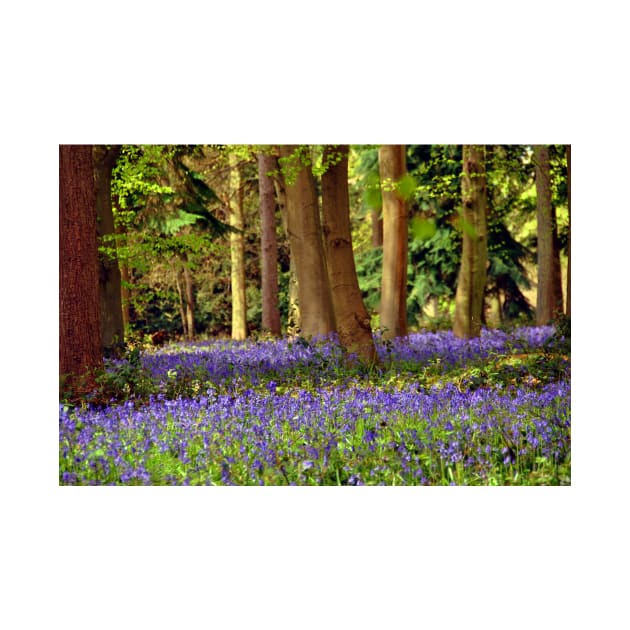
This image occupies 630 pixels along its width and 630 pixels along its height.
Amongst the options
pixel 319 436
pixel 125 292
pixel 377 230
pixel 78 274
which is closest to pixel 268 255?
pixel 377 230

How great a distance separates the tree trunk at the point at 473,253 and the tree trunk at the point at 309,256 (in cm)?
224

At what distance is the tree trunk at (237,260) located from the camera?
11914 millimetres

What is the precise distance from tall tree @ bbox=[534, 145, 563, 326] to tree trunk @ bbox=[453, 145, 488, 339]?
1.00m

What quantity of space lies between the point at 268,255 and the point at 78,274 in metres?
6.60

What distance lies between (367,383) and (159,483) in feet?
8.01

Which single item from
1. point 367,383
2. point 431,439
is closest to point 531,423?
point 431,439

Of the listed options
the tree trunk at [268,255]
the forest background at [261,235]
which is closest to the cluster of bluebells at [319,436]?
the forest background at [261,235]

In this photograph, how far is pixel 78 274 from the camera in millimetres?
6352

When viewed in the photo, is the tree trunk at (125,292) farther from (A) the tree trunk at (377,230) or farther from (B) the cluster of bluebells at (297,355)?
(A) the tree trunk at (377,230)

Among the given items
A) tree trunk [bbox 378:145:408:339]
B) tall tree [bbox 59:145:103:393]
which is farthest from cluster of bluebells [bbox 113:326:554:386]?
tall tree [bbox 59:145:103:393]

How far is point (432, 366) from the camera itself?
782 cm

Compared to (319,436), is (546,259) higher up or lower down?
higher up

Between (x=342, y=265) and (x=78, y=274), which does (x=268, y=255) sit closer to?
(x=342, y=265)
